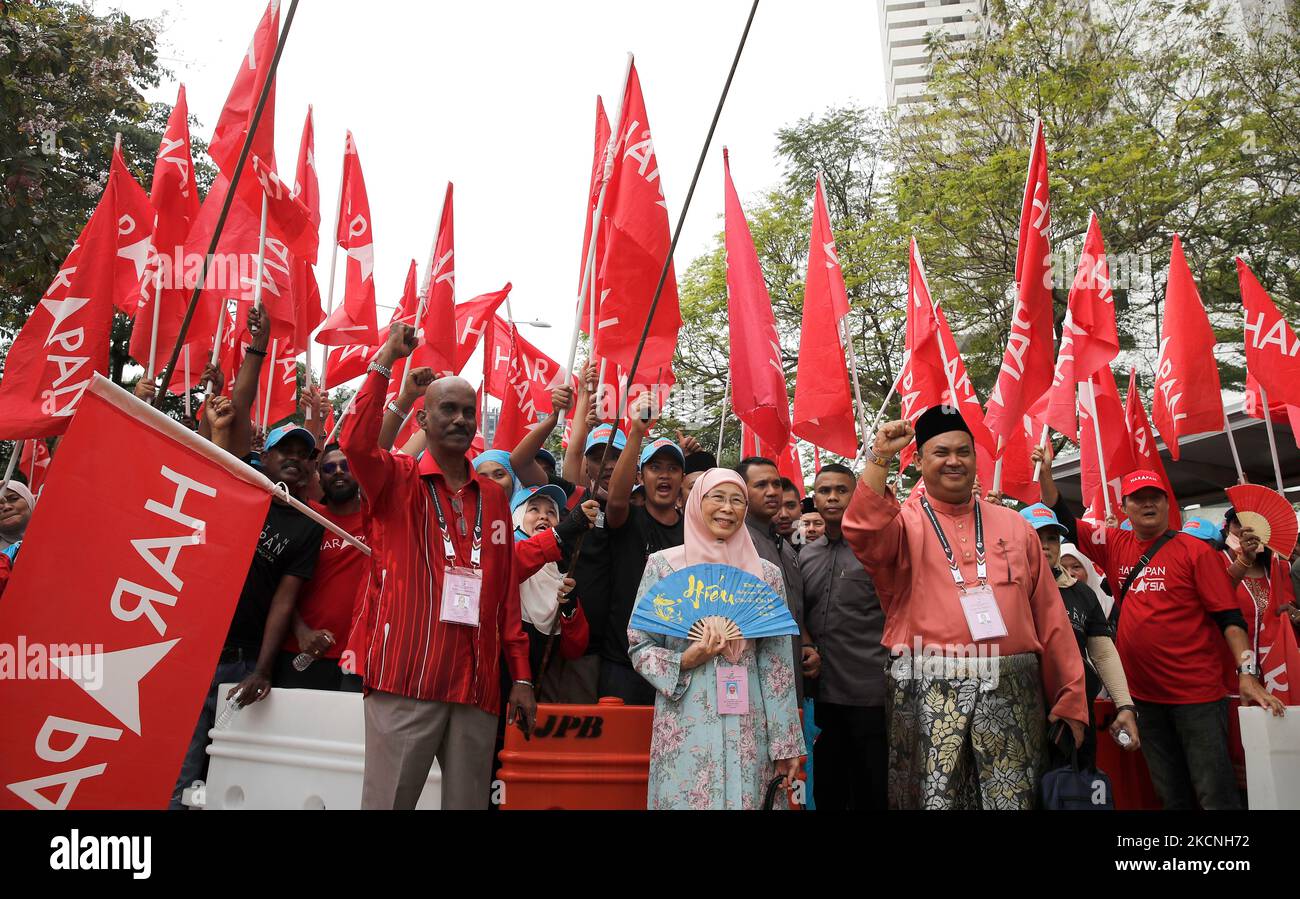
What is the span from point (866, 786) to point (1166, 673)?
1667 mm

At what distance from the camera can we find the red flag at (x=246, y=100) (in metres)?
6.49

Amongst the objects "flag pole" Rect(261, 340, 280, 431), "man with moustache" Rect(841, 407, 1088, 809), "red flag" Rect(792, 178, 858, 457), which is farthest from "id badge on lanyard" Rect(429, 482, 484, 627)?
"flag pole" Rect(261, 340, 280, 431)

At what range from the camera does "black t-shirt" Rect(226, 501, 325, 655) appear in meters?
4.85

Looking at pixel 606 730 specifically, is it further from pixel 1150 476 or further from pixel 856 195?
pixel 856 195

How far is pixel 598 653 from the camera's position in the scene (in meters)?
4.79

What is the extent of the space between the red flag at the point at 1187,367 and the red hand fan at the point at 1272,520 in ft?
9.21

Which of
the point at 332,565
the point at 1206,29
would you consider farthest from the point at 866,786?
the point at 1206,29

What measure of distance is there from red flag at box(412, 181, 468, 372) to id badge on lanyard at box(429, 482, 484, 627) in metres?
4.09

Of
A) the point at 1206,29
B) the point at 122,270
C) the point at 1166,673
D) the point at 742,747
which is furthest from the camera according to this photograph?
the point at 1206,29

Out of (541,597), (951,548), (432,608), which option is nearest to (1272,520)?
(951,548)

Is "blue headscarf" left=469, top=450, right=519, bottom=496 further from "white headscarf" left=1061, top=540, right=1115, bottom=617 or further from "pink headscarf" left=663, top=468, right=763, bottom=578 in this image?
"white headscarf" left=1061, top=540, right=1115, bottom=617

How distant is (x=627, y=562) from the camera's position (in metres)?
4.85

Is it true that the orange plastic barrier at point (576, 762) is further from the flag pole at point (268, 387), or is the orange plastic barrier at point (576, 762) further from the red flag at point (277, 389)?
the red flag at point (277, 389)

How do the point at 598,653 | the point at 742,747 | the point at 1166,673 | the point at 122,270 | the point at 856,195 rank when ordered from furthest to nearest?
1. the point at 856,195
2. the point at 122,270
3. the point at 1166,673
4. the point at 598,653
5. the point at 742,747
